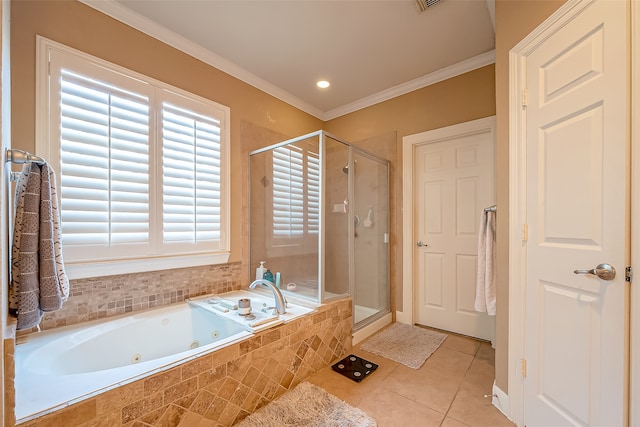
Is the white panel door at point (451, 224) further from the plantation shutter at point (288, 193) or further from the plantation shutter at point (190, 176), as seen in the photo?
A: the plantation shutter at point (190, 176)

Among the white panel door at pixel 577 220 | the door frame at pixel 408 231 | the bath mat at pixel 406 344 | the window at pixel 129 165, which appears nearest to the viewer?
the white panel door at pixel 577 220

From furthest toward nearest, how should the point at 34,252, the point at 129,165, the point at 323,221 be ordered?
1. the point at 323,221
2. the point at 129,165
3. the point at 34,252

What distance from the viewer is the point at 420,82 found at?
2703 millimetres

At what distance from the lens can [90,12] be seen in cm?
170

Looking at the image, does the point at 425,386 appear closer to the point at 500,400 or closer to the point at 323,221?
the point at 500,400

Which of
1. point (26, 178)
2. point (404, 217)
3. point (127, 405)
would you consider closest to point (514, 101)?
point (404, 217)

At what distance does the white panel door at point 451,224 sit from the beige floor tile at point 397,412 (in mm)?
1269

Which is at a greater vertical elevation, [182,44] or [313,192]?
[182,44]

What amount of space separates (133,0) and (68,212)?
1.46 m

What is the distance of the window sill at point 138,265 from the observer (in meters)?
1.62

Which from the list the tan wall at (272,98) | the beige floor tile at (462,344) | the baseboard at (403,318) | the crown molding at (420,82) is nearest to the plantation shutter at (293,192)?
the tan wall at (272,98)

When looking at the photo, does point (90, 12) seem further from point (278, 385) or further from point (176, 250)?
point (278, 385)

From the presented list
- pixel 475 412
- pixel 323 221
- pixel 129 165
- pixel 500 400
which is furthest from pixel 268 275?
pixel 500 400

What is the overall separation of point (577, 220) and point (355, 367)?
5.52 feet
